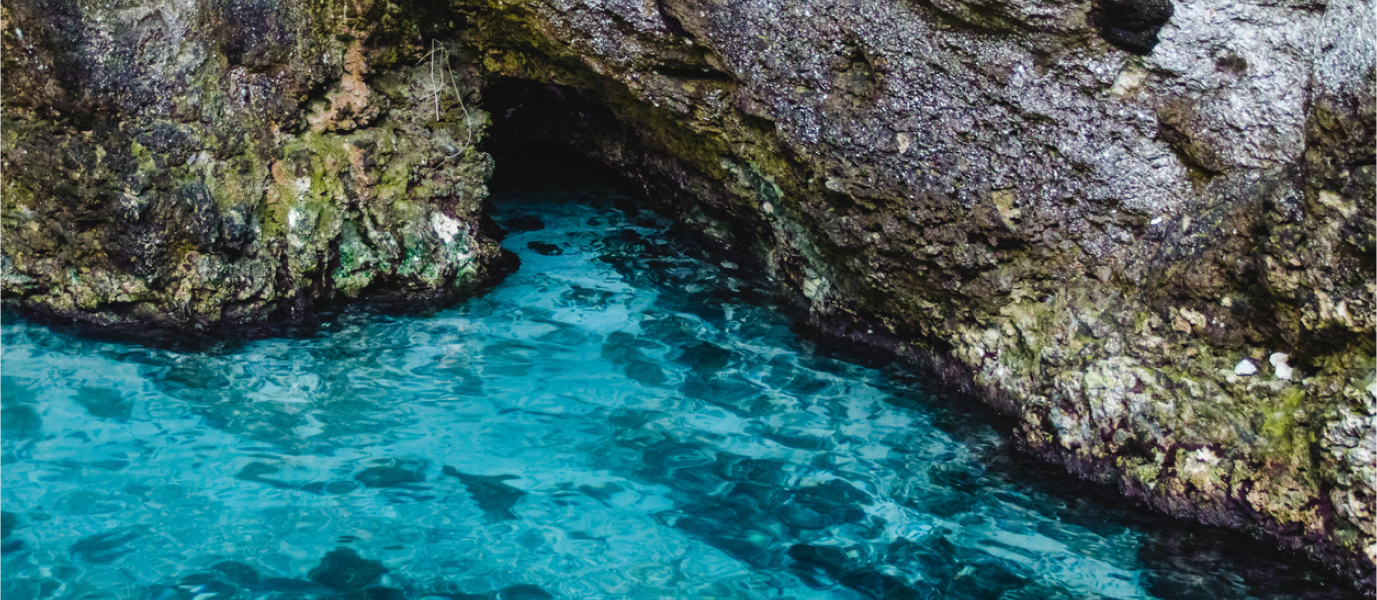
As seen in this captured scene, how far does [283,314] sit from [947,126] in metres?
3.02

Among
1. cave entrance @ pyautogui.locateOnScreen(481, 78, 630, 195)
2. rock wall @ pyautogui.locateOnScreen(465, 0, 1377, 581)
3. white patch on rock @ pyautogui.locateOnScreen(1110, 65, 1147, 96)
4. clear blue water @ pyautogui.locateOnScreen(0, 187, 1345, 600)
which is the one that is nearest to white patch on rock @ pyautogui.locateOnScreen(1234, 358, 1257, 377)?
rock wall @ pyautogui.locateOnScreen(465, 0, 1377, 581)

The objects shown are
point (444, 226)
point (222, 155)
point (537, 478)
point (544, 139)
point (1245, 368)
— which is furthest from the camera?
point (544, 139)

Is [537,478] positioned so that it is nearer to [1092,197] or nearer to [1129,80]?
[1092,197]

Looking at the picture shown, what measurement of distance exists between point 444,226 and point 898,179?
7.21 ft

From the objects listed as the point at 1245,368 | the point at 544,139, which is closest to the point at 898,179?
the point at 1245,368

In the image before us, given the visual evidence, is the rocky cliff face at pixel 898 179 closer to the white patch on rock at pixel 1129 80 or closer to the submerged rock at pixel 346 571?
the white patch on rock at pixel 1129 80

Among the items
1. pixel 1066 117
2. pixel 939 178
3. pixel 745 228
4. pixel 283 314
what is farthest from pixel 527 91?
pixel 1066 117

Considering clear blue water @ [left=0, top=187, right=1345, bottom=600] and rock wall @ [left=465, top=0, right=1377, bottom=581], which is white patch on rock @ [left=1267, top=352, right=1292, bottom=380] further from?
clear blue water @ [left=0, top=187, right=1345, bottom=600]

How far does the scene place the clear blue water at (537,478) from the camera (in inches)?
136

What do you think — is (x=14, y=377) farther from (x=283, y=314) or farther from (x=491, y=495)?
(x=491, y=495)

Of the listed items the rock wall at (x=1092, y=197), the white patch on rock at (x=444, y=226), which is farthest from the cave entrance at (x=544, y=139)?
the rock wall at (x=1092, y=197)

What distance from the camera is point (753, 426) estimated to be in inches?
168

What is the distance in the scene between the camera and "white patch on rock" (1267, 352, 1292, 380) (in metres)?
3.49

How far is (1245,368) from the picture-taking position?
3580mm
